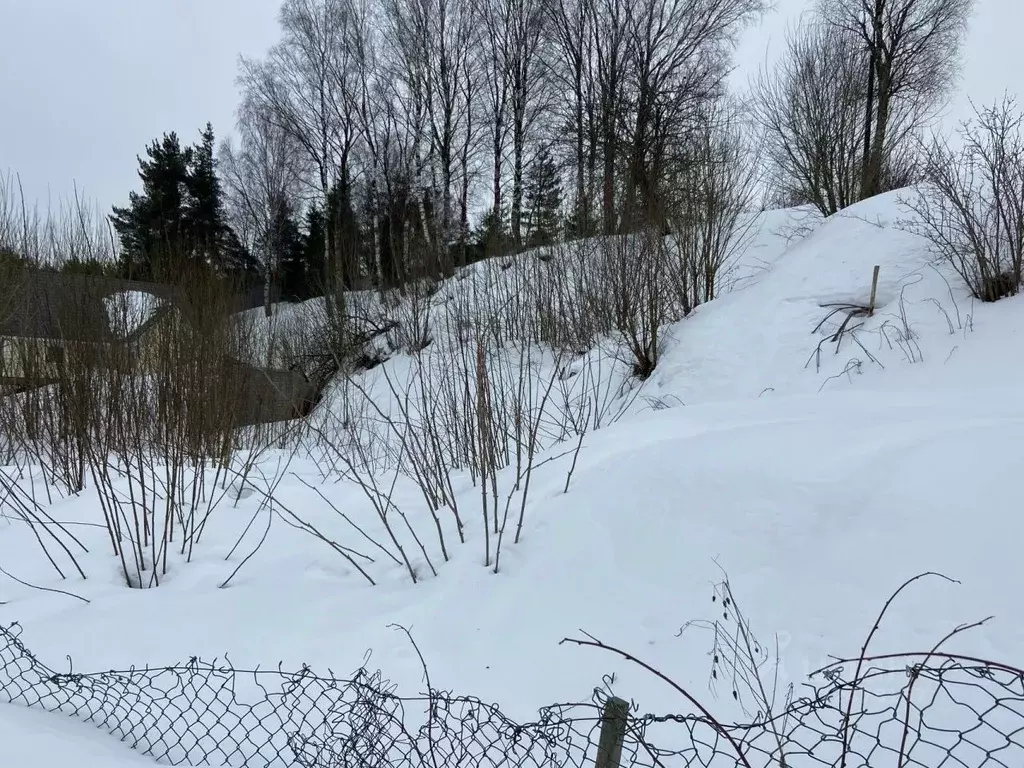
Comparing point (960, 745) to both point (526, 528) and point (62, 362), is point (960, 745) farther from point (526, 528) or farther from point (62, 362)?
point (62, 362)

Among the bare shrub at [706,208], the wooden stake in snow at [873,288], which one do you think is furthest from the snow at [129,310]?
the wooden stake in snow at [873,288]

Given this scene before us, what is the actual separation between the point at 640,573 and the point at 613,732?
3.78ft

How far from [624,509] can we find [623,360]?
5.74 m

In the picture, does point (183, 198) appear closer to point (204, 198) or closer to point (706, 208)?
point (204, 198)

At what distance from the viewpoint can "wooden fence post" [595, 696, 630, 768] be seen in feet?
4.37

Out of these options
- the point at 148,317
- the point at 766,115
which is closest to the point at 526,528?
the point at 148,317

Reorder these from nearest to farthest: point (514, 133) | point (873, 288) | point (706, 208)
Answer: point (873, 288) < point (706, 208) < point (514, 133)

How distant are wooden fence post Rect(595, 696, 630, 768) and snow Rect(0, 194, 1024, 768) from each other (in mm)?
644

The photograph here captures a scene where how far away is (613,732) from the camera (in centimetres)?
134

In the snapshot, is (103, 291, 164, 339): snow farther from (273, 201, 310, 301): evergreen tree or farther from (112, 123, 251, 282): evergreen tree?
(273, 201, 310, 301): evergreen tree

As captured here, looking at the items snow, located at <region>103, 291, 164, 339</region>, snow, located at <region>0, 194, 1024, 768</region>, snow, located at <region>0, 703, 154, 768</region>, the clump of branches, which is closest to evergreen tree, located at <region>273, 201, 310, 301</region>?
snow, located at <region>103, 291, 164, 339</region>

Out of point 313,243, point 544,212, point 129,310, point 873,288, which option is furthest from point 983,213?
point 313,243

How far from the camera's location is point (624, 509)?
2789 millimetres

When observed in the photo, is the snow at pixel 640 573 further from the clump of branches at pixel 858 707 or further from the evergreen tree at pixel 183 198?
the evergreen tree at pixel 183 198
